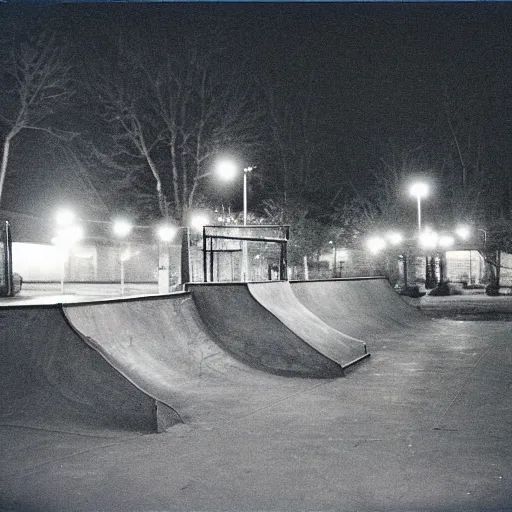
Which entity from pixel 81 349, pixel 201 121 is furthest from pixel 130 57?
pixel 81 349

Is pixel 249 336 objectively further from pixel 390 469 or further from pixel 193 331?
pixel 390 469

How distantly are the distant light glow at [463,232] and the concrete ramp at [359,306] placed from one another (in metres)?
21.4

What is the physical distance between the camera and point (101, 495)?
4.17 m

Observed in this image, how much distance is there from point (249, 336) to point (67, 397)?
3.83 m

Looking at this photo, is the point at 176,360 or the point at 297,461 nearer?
the point at 297,461

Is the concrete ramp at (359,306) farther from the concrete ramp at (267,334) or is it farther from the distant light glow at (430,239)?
the distant light glow at (430,239)

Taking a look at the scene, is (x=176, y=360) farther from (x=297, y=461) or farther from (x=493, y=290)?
(x=493, y=290)

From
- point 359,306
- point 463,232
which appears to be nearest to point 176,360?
point 359,306

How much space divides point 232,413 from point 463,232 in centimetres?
3544

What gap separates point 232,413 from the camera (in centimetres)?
657

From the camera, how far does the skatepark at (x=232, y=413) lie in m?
4.25

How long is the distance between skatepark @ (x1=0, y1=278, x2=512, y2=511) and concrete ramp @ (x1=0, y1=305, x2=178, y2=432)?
14 millimetres

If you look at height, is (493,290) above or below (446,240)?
below

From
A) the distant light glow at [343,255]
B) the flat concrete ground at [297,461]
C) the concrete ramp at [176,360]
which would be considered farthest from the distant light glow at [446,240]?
the flat concrete ground at [297,461]
